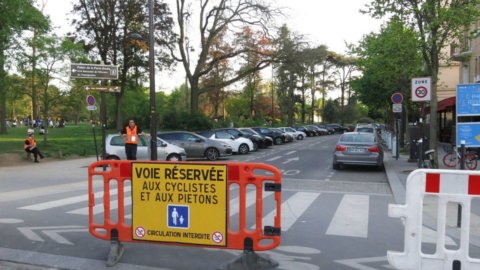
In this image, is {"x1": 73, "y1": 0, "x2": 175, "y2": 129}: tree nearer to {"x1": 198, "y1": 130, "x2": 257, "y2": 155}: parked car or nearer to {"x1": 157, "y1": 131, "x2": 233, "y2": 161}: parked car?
{"x1": 198, "y1": 130, "x2": 257, "y2": 155}: parked car

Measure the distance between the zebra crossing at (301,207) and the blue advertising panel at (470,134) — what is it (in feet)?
6.50

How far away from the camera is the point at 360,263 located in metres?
5.41

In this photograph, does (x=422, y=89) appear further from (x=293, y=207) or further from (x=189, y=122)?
(x=189, y=122)

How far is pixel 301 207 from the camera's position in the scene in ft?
29.6

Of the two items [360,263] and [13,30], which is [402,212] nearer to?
[360,263]

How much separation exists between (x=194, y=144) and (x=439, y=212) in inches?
707

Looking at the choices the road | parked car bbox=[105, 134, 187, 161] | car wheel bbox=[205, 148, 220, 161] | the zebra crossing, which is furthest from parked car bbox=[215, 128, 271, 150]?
the zebra crossing

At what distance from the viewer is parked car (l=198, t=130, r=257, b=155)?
1016 inches

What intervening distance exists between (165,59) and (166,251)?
35038 millimetres

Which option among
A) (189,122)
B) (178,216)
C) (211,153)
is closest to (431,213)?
(178,216)

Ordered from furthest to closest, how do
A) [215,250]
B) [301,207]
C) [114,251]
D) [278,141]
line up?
[278,141] < [301,207] < [215,250] < [114,251]

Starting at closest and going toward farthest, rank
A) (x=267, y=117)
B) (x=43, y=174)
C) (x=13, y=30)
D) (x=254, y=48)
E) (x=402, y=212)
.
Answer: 1. (x=402, y=212)
2. (x=43, y=174)
3. (x=13, y=30)
4. (x=254, y=48)
5. (x=267, y=117)

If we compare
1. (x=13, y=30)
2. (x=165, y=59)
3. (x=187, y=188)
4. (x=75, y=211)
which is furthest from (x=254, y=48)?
(x=187, y=188)

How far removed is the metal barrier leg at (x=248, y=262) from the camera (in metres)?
5.09
